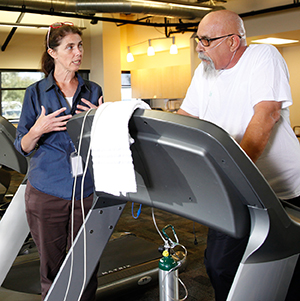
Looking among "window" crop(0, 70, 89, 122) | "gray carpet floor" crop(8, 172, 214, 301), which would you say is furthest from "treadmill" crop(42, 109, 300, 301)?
"window" crop(0, 70, 89, 122)

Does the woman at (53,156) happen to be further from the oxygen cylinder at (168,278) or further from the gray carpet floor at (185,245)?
the gray carpet floor at (185,245)

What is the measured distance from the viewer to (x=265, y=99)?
150 cm

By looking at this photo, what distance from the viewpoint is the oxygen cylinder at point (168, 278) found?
1.96 meters

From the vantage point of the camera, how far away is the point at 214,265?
166cm

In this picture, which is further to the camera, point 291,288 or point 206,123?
Result: point 291,288

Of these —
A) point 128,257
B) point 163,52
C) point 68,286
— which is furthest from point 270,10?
point 68,286

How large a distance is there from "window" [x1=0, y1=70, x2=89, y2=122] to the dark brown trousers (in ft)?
28.1

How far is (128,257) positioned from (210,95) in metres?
1.53

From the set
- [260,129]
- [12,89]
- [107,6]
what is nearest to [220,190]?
[260,129]

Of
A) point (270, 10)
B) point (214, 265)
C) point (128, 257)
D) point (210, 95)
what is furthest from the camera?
point (270, 10)

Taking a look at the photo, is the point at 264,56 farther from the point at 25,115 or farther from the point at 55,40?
the point at 25,115

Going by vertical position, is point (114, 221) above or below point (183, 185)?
below

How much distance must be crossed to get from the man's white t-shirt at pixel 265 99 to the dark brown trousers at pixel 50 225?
2.67 feet

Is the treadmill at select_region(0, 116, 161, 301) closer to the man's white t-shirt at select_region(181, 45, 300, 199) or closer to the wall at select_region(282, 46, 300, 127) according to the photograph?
the man's white t-shirt at select_region(181, 45, 300, 199)
